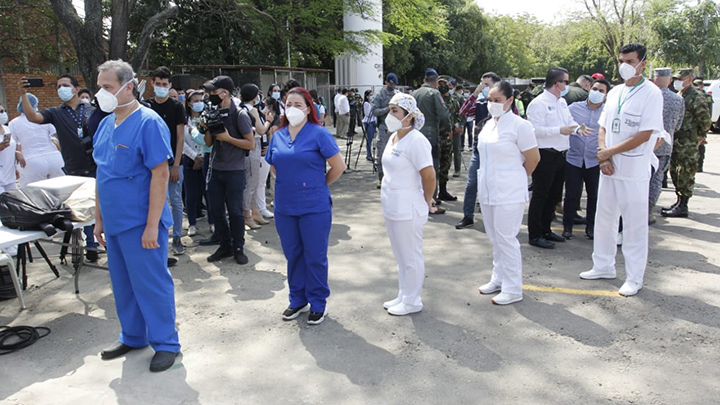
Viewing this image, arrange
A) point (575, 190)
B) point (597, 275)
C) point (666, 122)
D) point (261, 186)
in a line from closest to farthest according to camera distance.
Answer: point (597, 275) < point (575, 190) < point (666, 122) < point (261, 186)

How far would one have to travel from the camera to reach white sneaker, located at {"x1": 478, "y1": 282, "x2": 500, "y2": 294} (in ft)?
16.1

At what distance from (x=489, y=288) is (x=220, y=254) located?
3.04 metres

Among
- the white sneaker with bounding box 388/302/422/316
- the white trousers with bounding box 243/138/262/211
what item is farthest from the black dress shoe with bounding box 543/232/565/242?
the white trousers with bounding box 243/138/262/211

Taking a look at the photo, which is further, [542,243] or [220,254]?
[542,243]

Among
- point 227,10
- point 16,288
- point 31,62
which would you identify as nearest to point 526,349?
point 16,288

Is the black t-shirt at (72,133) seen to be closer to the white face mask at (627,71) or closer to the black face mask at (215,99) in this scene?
the black face mask at (215,99)

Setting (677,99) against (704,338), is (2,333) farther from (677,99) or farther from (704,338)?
(677,99)

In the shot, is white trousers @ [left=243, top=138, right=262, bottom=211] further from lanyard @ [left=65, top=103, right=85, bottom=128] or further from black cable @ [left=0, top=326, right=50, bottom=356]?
black cable @ [left=0, top=326, right=50, bottom=356]

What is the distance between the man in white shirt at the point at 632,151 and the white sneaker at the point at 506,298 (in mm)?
979

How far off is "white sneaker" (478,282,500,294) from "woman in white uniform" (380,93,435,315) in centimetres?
87

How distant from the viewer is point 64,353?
13.0 ft

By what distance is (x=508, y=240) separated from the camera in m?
4.57

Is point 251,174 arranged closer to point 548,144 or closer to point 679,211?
point 548,144

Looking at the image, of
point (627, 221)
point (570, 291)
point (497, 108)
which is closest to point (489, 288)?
point (570, 291)
